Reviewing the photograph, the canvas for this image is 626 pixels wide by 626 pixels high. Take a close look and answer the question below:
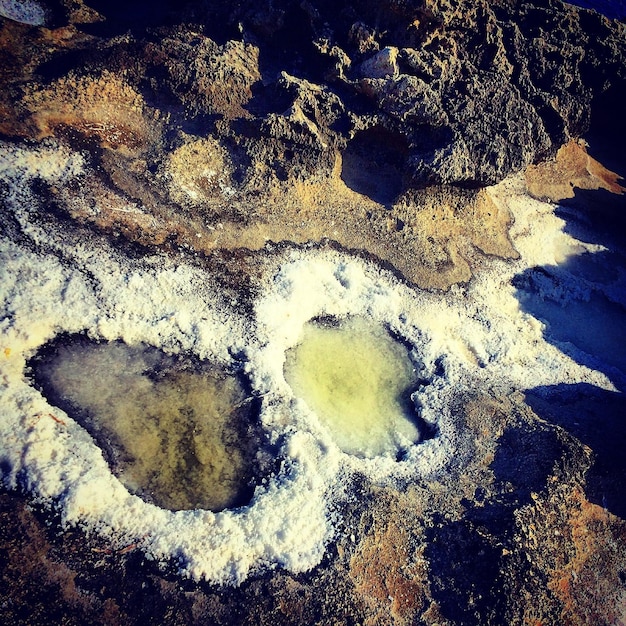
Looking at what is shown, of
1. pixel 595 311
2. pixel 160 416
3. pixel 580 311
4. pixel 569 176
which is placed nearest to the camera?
pixel 160 416

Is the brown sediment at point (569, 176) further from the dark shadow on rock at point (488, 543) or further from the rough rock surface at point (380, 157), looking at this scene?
the dark shadow on rock at point (488, 543)

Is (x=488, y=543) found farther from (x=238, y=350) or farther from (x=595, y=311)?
(x=595, y=311)

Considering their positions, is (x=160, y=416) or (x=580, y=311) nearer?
(x=160, y=416)

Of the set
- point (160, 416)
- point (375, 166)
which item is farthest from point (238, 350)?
point (375, 166)

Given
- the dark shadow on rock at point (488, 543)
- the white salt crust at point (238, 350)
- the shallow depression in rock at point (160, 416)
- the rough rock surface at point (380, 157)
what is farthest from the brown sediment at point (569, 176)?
the shallow depression in rock at point (160, 416)

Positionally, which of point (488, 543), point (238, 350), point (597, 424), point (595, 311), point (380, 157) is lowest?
point (238, 350)

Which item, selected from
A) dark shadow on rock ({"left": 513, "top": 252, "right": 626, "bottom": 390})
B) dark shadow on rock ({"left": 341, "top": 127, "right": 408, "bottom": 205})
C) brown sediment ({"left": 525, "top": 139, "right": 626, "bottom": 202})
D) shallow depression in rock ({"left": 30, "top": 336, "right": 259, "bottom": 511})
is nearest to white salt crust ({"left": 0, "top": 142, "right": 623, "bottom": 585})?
shallow depression in rock ({"left": 30, "top": 336, "right": 259, "bottom": 511})

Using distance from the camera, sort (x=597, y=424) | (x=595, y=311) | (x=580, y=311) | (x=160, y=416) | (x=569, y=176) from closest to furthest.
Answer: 1. (x=160, y=416)
2. (x=597, y=424)
3. (x=580, y=311)
4. (x=595, y=311)
5. (x=569, y=176)
